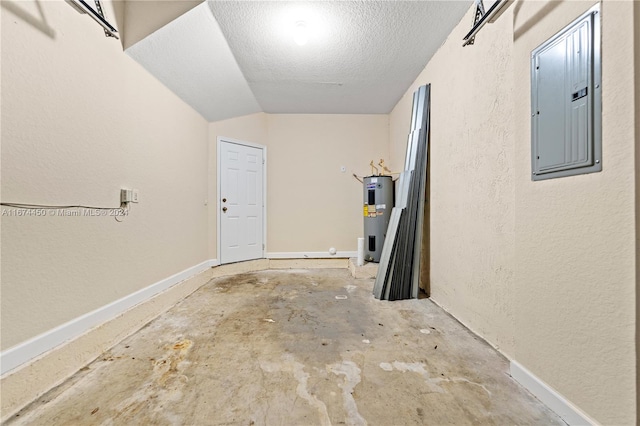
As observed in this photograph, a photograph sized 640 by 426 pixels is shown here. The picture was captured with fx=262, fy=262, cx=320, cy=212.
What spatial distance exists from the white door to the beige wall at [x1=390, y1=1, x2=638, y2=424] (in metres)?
3.26

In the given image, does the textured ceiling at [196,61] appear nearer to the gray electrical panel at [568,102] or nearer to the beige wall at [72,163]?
the beige wall at [72,163]

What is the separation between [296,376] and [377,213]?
2.96 m

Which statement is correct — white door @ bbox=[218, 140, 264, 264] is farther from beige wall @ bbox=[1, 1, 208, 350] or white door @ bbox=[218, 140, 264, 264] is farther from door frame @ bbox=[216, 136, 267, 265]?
beige wall @ bbox=[1, 1, 208, 350]

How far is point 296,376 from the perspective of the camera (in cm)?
156

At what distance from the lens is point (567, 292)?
1198 millimetres

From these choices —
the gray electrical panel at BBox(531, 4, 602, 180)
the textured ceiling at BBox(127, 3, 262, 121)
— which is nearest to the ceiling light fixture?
the textured ceiling at BBox(127, 3, 262, 121)

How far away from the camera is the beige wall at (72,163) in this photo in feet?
4.76

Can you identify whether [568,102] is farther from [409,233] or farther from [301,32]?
[301,32]

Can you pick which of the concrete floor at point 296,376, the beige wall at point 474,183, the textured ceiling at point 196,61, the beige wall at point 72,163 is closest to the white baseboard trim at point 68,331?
the beige wall at point 72,163

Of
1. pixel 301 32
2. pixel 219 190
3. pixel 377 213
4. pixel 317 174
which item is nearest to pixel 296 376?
pixel 301 32

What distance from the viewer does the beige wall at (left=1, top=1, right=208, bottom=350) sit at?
4.76 ft

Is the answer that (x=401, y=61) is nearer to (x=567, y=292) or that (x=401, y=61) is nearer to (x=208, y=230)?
(x=567, y=292)

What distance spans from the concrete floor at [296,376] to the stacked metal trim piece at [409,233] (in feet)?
1.37

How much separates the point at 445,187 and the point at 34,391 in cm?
329
